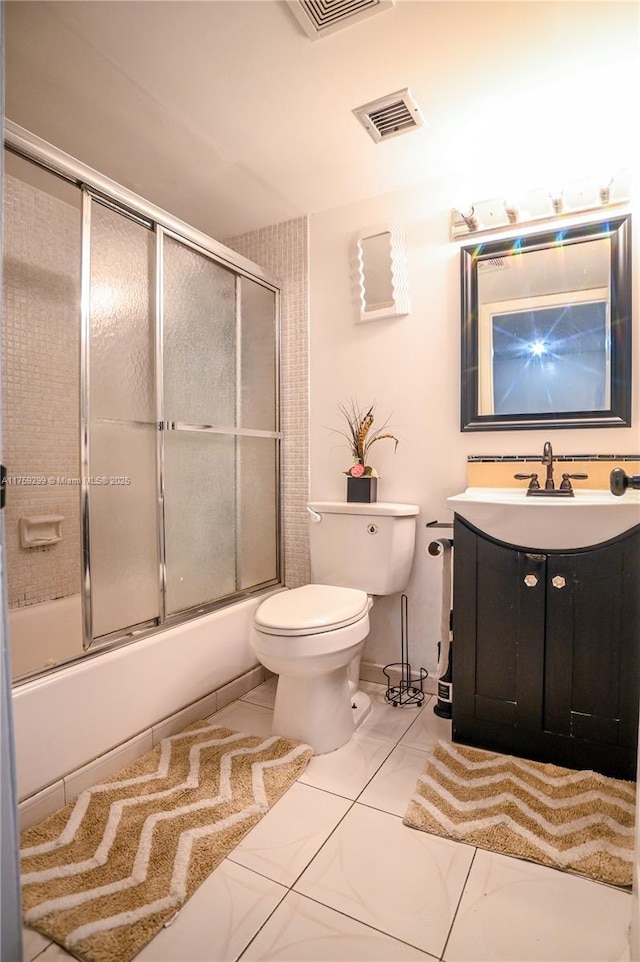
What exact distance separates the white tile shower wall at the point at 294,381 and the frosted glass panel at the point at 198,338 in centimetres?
34

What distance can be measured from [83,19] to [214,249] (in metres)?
0.77

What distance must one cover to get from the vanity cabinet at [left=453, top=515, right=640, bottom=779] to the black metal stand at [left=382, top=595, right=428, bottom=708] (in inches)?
15.3

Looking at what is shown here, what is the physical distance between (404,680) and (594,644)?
0.87 metres

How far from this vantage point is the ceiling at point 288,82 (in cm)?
133

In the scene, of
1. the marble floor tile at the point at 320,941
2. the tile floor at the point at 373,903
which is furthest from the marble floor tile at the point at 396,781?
the marble floor tile at the point at 320,941

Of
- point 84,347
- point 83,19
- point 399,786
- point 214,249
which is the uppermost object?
point 83,19

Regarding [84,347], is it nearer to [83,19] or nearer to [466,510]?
[83,19]

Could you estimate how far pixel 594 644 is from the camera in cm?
146

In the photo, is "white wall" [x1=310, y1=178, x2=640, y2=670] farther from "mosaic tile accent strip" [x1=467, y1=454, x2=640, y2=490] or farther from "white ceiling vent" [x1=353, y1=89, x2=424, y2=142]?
"white ceiling vent" [x1=353, y1=89, x2=424, y2=142]

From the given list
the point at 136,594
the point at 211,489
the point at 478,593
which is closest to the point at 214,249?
the point at 211,489

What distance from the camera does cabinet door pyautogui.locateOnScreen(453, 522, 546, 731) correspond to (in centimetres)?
153

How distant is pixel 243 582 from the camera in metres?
2.18

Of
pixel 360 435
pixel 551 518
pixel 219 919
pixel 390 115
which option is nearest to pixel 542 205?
pixel 390 115

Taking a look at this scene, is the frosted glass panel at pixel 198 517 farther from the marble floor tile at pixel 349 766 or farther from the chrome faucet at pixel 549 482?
the chrome faucet at pixel 549 482
